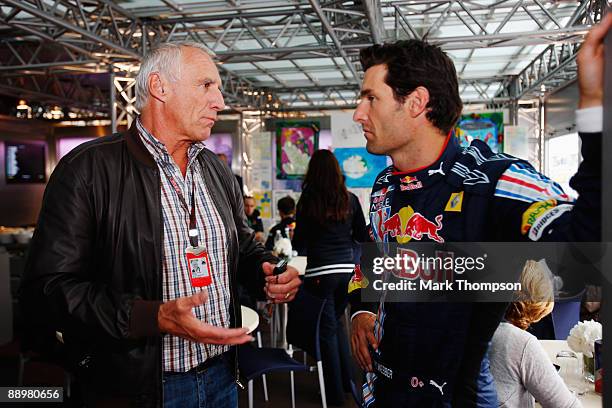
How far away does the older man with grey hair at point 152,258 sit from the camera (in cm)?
128

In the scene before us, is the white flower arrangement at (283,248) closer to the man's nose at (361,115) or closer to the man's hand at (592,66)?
the man's nose at (361,115)

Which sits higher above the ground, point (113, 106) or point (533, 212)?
point (113, 106)

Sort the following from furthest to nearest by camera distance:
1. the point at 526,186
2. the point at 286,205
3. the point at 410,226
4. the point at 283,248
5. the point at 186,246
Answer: the point at 286,205 → the point at 283,248 → the point at 186,246 → the point at 410,226 → the point at 526,186

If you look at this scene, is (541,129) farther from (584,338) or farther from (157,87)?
(157,87)

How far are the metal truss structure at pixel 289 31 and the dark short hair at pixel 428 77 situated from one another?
11.0 feet

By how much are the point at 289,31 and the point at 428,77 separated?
23.7 ft

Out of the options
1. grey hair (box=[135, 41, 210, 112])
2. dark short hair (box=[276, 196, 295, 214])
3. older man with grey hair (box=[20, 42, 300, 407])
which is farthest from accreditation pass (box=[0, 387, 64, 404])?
dark short hair (box=[276, 196, 295, 214])

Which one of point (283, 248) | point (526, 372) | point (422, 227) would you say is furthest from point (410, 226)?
point (283, 248)

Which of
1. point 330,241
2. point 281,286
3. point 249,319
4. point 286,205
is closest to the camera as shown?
A: point 281,286

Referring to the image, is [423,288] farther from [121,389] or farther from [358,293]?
[121,389]

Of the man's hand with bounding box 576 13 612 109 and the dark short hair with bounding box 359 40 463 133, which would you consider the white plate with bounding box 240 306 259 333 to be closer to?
the dark short hair with bounding box 359 40 463 133

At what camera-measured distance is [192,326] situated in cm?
116

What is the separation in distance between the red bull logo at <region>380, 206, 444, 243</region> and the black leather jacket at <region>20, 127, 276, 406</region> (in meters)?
0.63

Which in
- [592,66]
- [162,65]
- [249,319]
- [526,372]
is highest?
[162,65]
